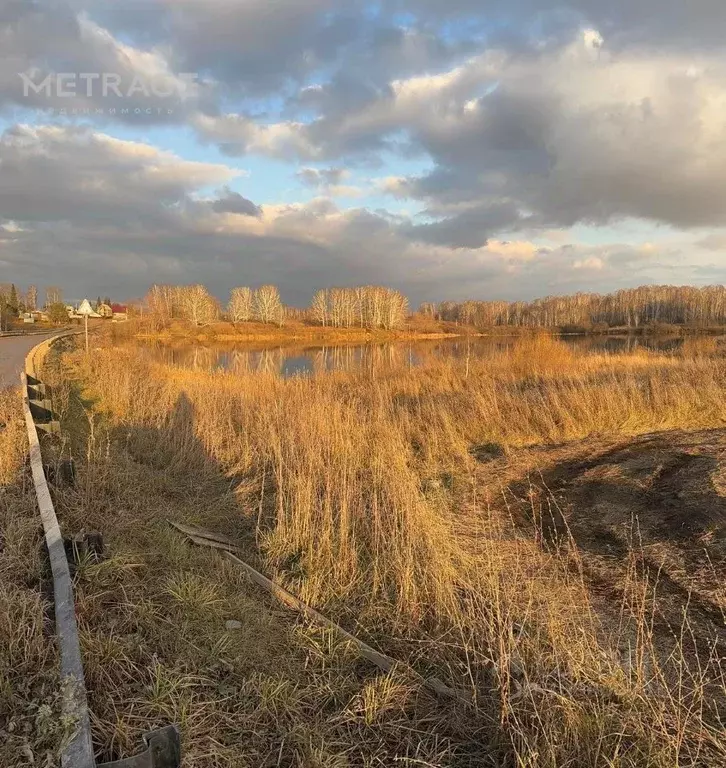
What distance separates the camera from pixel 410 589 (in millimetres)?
4062

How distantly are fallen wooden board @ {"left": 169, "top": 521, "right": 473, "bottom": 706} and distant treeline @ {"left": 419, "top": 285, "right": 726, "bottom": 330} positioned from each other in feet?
317

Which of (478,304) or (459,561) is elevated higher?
(478,304)

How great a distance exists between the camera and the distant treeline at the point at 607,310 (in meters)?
111

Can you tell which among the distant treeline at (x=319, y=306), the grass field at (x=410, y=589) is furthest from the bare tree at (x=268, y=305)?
the grass field at (x=410, y=589)

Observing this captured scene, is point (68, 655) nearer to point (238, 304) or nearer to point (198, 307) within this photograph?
point (198, 307)

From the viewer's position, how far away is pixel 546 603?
395 cm

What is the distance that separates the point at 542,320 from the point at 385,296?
48160 millimetres

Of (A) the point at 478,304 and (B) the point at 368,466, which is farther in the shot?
(A) the point at 478,304

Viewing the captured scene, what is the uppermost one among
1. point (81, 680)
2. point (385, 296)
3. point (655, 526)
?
point (385, 296)

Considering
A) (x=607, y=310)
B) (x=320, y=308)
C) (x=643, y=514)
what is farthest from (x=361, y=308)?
(x=643, y=514)

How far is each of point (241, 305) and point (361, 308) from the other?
81.5 feet

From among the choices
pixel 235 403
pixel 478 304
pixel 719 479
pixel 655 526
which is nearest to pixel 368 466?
pixel 655 526

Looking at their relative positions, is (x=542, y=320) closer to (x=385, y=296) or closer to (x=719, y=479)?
(x=385, y=296)

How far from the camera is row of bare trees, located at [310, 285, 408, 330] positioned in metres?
103
